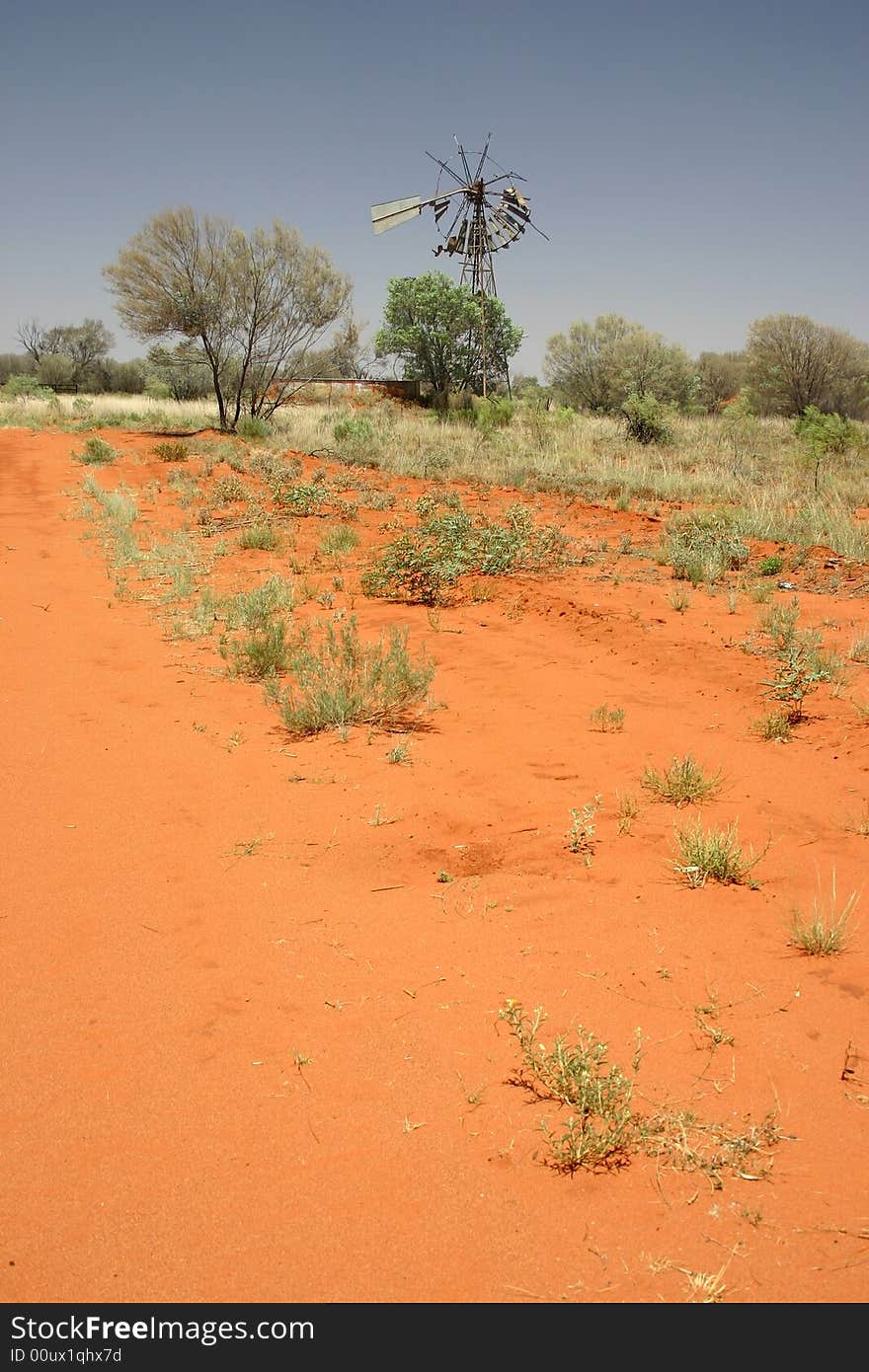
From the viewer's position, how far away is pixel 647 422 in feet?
59.1

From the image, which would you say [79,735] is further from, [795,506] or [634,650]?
[795,506]

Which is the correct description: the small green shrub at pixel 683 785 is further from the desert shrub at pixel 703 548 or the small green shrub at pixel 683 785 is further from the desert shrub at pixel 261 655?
the desert shrub at pixel 703 548

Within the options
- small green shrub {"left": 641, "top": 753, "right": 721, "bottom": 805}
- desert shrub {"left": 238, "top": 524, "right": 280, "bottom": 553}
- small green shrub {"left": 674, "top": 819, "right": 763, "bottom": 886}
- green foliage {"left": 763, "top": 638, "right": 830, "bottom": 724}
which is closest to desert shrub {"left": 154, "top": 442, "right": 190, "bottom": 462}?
desert shrub {"left": 238, "top": 524, "right": 280, "bottom": 553}

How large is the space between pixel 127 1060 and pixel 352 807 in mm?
1902

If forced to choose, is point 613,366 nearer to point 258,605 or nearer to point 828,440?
point 828,440

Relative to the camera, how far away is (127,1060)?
2520mm

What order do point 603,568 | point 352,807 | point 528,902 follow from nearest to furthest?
1. point 528,902
2. point 352,807
3. point 603,568

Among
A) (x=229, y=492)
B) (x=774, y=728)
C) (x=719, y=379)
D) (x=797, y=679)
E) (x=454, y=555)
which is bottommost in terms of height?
(x=774, y=728)

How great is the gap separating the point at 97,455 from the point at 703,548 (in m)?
12.9

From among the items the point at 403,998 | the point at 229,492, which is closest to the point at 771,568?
the point at 403,998

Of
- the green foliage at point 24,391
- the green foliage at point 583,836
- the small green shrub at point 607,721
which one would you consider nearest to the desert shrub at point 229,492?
the small green shrub at point 607,721

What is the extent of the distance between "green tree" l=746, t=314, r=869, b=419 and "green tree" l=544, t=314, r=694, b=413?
2.46 metres

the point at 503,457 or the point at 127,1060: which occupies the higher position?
the point at 503,457
